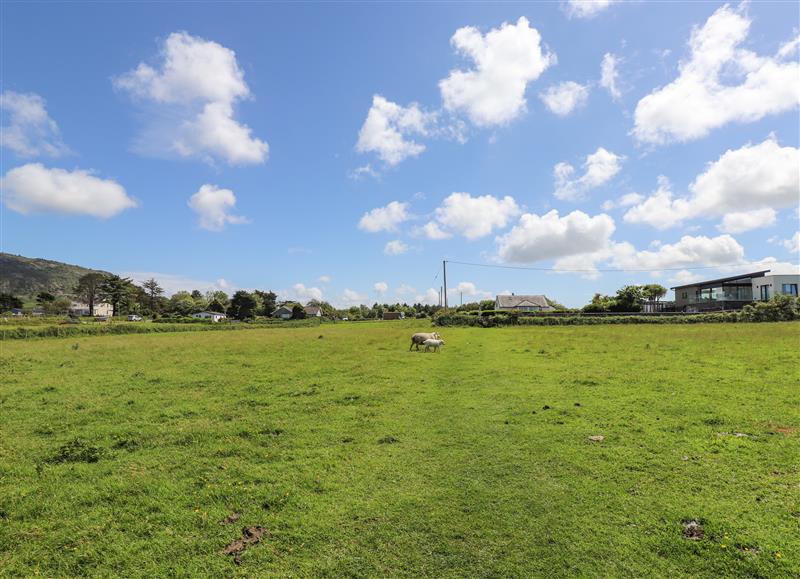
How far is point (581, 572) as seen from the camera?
496cm

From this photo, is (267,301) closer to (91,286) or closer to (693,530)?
(91,286)

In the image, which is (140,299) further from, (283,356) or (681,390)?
(681,390)

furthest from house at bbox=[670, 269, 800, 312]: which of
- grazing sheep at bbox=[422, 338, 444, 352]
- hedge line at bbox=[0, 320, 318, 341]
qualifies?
hedge line at bbox=[0, 320, 318, 341]

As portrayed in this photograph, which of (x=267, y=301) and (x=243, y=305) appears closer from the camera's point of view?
(x=243, y=305)

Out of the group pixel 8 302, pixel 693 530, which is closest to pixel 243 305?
pixel 8 302

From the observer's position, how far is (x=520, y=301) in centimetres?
10631

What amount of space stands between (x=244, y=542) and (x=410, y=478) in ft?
10.1

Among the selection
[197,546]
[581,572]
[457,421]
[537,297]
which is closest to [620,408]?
[457,421]

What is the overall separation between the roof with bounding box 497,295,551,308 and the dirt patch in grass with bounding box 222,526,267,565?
102 m

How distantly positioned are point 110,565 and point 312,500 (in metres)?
2.83

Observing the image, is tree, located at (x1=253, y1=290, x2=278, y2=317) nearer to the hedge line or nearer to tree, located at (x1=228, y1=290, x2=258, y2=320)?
tree, located at (x1=228, y1=290, x2=258, y2=320)

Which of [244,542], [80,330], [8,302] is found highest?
[8,302]

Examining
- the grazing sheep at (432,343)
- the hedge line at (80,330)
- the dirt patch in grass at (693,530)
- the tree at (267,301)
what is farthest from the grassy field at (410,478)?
the tree at (267,301)

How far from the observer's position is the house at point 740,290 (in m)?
71.8
